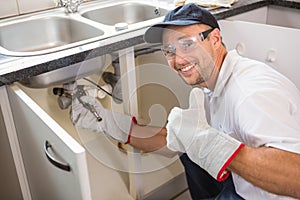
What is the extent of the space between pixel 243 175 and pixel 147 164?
2.31ft

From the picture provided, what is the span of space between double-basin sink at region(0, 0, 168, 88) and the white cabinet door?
0.86 ft

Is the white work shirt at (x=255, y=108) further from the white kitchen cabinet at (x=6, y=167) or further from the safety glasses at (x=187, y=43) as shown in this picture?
the white kitchen cabinet at (x=6, y=167)

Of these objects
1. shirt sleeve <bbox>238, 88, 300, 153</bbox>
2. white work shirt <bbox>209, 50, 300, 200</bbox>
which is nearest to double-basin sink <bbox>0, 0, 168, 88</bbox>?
white work shirt <bbox>209, 50, 300, 200</bbox>

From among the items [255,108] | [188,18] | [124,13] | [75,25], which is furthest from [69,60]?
[124,13]

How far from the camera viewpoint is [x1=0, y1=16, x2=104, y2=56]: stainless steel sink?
1.59 m

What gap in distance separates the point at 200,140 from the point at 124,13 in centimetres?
113

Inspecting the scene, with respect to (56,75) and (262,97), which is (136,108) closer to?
(56,75)

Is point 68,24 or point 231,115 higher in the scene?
point 68,24

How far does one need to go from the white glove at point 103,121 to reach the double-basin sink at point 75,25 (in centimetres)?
14

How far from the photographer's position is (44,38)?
171cm

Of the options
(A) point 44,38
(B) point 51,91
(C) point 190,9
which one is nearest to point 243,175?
(C) point 190,9

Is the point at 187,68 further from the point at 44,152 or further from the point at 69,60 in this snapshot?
the point at 44,152

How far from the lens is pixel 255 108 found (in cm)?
95

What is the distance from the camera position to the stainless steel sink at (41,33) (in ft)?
5.23
